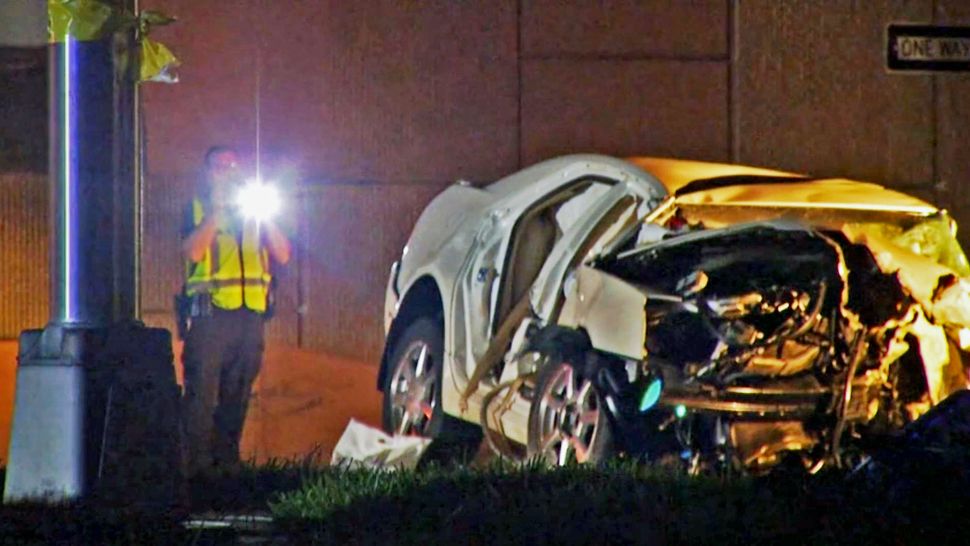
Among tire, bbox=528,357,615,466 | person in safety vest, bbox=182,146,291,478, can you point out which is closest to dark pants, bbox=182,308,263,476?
person in safety vest, bbox=182,146,291,478

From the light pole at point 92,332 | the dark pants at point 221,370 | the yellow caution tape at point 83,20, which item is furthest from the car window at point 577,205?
the yellow caution tape at point 83,20

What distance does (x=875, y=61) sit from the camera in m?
13.1

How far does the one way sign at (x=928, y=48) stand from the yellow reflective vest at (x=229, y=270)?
4.68 meters

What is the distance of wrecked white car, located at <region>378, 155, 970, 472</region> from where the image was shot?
8547 millimetres

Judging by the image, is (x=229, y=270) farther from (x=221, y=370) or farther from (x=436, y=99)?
(x=436, y=99)

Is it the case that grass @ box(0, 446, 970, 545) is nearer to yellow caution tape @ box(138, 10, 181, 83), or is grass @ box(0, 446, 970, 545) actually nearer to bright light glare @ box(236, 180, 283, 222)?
yellow caution tape @ box(138, 10, 181, 83)

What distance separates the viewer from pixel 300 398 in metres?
12.3

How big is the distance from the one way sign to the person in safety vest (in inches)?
183

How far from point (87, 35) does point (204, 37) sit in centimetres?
436

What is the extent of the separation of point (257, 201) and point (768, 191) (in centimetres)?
339

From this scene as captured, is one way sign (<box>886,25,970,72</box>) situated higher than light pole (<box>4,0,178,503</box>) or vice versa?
one way sign (<box>886,25,970,72</box>)

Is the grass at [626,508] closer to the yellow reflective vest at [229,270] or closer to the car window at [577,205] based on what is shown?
the car window at [577,205]

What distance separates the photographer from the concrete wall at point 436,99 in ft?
40.2

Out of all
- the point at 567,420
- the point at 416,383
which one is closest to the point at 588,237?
the point at 567,420
